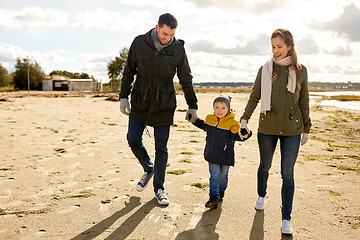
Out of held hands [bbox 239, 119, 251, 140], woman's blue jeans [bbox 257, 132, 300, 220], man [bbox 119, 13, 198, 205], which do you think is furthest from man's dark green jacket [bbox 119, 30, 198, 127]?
woman's blue jeans [bbox 257, 132, 300, 220]

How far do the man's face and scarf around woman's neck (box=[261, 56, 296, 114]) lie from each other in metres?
1.15

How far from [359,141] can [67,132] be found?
26.6 ft

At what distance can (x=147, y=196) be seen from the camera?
4.46 m

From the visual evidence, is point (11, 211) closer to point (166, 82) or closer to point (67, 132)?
point (166, 82)

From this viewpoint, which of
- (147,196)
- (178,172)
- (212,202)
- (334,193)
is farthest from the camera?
(178,172)

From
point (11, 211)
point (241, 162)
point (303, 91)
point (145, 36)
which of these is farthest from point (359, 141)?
point (11, 211)

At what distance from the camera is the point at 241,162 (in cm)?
640

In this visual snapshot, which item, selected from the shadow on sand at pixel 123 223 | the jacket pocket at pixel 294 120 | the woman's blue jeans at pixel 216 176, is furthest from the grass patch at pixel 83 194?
the jacket pocket at pixel 294 120

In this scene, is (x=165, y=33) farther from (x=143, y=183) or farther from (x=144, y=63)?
(x=143, y=183)

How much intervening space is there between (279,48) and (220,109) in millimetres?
992

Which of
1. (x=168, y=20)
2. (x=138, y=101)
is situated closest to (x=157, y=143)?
(x=138, y=101)

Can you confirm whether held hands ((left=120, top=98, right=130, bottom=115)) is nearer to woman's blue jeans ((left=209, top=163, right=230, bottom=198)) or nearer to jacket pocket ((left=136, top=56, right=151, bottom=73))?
jacket pocket ((left=136, top=56, right=151, bottom=73))

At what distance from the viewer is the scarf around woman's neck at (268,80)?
353 centimetres

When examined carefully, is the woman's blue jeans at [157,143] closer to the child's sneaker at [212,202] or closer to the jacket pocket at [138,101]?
the jacket pocket at [138,101]
